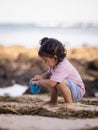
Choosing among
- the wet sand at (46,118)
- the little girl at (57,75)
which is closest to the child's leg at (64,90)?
the little girl at (57,75)

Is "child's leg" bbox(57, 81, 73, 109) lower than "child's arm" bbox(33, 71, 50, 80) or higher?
lower

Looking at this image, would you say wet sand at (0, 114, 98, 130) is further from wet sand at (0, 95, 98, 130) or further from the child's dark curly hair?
the child's dark curly hair

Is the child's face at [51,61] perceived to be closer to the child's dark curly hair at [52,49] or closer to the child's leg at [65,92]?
the child's dark curly hair at [52,49]

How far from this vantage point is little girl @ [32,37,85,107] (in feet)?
12.4

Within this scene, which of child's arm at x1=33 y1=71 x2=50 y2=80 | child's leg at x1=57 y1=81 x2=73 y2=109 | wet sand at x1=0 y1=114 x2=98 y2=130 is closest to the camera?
wet sand at x1=0 y1=114 x2=98 y2=130

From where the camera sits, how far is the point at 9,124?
2930 millimetres

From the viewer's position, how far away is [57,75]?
380cm

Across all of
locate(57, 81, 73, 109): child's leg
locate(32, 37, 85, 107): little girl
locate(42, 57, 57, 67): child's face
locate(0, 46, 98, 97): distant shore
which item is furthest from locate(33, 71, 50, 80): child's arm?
locate(0, 46, 98, 97): distant shore

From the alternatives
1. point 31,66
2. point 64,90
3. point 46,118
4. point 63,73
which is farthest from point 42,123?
point 31,66

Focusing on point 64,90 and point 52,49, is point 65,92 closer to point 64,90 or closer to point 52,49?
point 64,90

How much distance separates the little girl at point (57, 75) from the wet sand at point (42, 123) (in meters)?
0.63

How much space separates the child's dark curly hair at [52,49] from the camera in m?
3.84

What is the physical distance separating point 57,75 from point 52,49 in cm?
24

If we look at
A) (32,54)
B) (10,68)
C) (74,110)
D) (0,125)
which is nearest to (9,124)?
(0,125)
